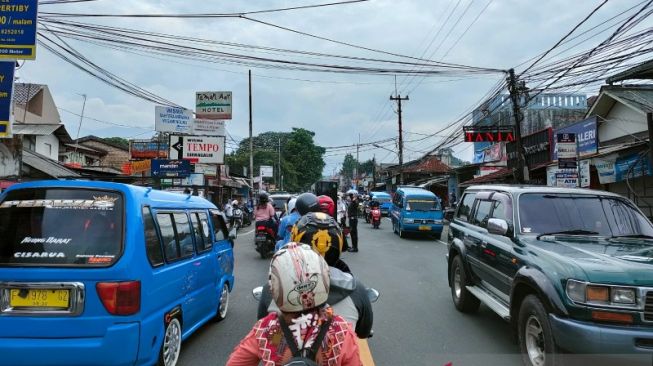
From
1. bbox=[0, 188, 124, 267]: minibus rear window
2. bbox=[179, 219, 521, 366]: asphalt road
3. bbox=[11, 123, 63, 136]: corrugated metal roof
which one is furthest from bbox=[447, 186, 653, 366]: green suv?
bbox=[11, 123, 63, 136]: corrugated metal roof

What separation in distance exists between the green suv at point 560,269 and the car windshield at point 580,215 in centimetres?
1

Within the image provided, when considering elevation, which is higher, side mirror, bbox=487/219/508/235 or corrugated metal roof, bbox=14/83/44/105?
corrugated metal roof, bbox=14/83/44/105

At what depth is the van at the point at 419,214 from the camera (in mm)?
20094

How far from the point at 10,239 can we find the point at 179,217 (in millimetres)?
1663

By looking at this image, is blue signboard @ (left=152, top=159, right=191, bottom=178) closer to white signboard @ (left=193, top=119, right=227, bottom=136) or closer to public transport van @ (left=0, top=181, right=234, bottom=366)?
white signboard @ (left=193, top=119, right=227, bottom=136)

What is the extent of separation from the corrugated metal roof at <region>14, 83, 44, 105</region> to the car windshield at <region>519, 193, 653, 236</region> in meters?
29.3

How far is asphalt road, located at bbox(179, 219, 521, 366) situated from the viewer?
5277 millimetres

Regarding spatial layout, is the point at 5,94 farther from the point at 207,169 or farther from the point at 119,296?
the point at 207,169

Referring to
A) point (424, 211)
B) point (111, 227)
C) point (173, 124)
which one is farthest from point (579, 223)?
point (173, 124)

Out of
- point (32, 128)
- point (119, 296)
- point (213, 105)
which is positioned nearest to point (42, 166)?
point (32, 128)

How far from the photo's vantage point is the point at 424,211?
797 inches

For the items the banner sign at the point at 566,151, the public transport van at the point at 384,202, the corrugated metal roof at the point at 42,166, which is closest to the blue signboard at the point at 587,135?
the banner sign at the point at 566,151

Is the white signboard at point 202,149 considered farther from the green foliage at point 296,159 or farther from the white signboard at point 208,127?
the green foliage at point 296,159

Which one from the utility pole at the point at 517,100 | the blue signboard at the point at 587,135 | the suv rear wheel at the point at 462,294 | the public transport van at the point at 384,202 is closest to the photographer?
the suv rear wheel at the point at 462,294
